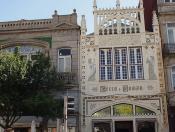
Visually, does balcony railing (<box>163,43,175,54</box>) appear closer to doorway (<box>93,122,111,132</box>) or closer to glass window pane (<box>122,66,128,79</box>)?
glass window pane (<box>122,66,128,79</box>)

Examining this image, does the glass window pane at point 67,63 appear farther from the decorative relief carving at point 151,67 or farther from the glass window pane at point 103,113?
the decorative relief carving at point 151,67

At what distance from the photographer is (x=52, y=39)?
27828 millimetres

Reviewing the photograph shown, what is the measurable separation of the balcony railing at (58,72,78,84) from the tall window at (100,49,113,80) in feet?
6.73

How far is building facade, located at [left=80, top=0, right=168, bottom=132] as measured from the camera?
83.8ft

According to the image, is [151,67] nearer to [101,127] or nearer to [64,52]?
[101,127]

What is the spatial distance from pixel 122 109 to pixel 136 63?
3.72 metres

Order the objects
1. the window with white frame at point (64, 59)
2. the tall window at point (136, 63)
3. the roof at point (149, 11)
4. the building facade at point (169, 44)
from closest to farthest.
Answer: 1. the building facade at point (169, 44)
2. the tall window at point (136, 63)
3. the window with white frame at point (64, 59)
4. the roof at point (149, 11)

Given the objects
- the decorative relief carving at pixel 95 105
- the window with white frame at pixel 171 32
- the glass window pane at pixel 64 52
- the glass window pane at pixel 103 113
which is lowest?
the glass window pane at pixel 103 113

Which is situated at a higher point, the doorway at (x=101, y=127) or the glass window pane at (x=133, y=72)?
the glass window pane at (x=133, y=72)

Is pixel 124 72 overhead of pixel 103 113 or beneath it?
overhead

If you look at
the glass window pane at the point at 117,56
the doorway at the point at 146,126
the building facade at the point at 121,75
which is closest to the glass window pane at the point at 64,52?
the building facade at the point at 121,75

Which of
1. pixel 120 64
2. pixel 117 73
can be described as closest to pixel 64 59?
pixel 117 73

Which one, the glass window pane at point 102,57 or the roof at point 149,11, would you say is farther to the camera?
the roof at point 149,11

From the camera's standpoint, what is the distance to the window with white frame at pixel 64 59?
89.6 feet
